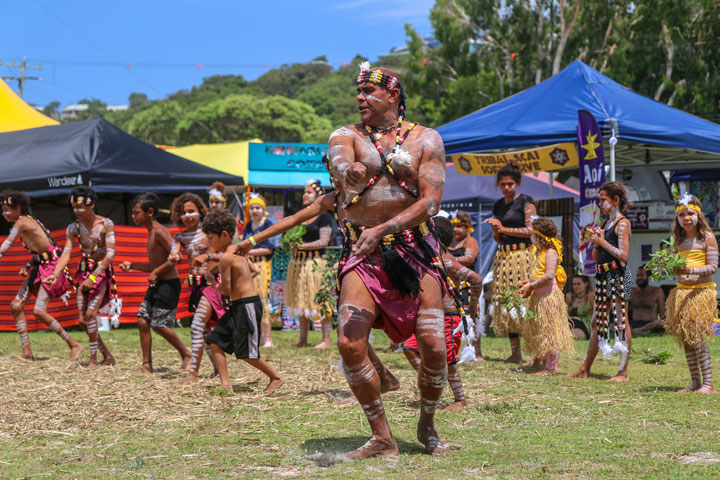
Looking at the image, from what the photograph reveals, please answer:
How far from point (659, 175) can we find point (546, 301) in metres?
9.17

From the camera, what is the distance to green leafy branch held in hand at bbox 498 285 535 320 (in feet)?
26.0

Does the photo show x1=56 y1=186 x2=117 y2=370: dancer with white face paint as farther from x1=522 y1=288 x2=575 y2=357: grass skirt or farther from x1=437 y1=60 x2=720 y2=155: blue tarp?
x1=437 y1=60 x2=720 y2=155: blue tarp

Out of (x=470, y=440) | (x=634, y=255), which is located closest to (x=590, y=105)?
(x=634, y=255)

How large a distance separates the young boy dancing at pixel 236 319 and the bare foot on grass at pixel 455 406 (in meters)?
1.70

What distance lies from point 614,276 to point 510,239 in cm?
151

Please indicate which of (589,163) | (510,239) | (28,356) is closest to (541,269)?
(510,239)

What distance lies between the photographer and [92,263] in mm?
8922

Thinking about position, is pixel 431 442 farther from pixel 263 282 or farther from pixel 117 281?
pixel 117 281

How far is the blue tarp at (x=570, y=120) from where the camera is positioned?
11.0 m

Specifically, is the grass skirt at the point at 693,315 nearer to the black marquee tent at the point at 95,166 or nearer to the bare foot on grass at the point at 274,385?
the bare foot on grass at the point at 274,385

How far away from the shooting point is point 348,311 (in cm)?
421

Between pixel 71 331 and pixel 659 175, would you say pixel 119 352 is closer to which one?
pixel 71 331

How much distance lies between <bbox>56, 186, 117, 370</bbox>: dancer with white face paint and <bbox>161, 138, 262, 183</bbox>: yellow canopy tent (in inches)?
372

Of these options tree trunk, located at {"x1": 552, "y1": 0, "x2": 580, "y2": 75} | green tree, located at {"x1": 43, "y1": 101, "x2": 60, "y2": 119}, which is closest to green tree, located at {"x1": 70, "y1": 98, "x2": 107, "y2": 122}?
green tree, located at {"x1": 43, "y1": 101, "x2": 60, "y2": 119}
